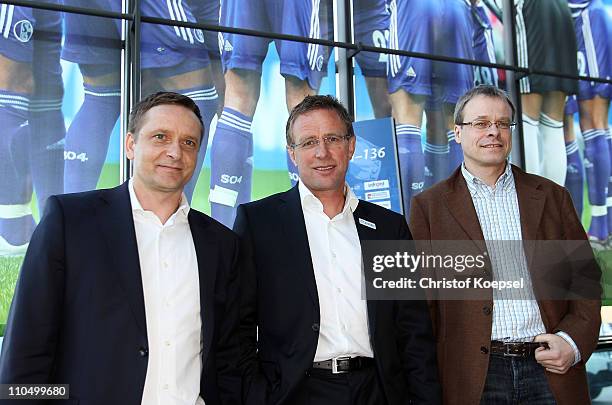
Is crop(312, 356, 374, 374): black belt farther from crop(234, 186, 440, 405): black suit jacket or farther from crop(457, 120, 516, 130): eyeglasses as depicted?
crop(457, 120, 516, 130): eyeglasses

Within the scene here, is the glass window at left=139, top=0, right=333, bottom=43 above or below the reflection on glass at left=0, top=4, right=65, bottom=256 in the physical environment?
above

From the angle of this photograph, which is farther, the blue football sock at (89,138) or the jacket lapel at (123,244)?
the blue football sock at (89,138)

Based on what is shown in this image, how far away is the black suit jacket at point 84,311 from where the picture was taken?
1484 millimetres

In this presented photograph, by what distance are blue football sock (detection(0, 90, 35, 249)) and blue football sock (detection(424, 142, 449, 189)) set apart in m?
3.61

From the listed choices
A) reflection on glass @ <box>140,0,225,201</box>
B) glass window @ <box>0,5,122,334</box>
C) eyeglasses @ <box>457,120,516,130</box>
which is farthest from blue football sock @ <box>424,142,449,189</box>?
eyeglasses @ <box>457,120,516,130</box>

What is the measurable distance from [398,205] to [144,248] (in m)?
2.52

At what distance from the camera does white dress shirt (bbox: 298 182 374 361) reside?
6.09ft

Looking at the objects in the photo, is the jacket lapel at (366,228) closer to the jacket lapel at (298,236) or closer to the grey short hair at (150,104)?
the jacket lapel at (298,236)

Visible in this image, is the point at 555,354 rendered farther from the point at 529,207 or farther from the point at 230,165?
the point at 230,165

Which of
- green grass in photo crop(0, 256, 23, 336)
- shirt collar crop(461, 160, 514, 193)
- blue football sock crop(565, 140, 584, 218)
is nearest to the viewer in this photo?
shirt collar crop(461, 160, 514, 193)

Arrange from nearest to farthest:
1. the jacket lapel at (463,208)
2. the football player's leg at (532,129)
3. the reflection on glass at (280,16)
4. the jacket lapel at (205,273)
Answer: the jacket lapel at (205,273) → the jacket lapel at (463,208) → the reflection on glass at (280,16) → the football player's leg at (532,129)

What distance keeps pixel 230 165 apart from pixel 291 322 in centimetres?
298

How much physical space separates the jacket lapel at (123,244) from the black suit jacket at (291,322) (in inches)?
16.4

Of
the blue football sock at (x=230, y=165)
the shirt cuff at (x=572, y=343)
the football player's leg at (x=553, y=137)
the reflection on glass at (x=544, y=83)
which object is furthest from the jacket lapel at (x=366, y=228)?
the football player's leg at (x=553, y=137)
